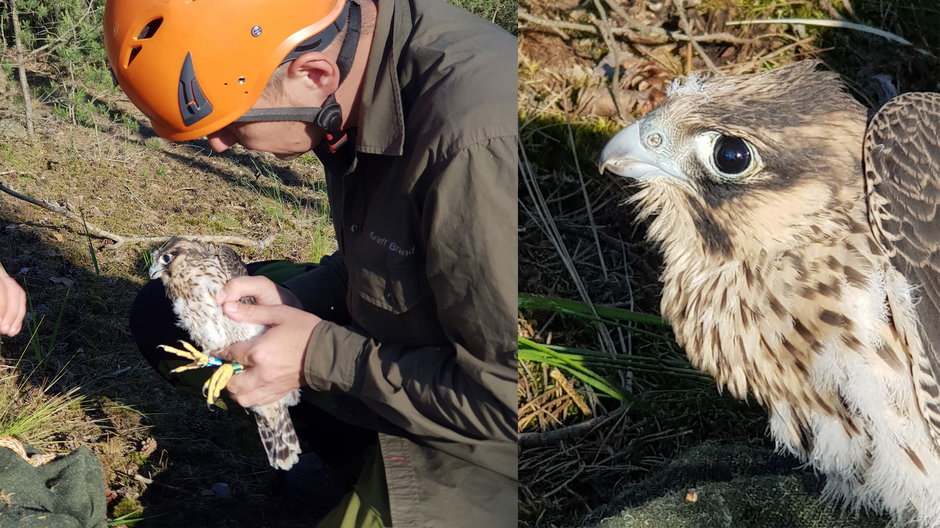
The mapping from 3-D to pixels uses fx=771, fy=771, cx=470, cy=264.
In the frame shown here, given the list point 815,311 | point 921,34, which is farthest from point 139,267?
point 921,34

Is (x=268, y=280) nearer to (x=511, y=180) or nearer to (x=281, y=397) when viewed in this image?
(x=281, y=397)

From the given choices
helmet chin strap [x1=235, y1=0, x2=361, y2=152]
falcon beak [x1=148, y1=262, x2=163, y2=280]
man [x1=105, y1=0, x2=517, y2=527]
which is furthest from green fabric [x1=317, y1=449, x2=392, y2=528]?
helmet chin strap [x1=235, y1=0, x2=361, y2=152]

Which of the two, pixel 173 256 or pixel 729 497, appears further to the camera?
pixel 173 256

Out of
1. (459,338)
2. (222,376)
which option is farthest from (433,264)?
(222,376)

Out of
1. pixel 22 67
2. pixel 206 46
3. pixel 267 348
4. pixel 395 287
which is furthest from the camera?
pixel 22 67

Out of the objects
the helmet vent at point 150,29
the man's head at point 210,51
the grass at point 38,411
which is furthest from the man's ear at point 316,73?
the grass at point 38,411

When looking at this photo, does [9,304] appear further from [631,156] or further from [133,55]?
[631,156]

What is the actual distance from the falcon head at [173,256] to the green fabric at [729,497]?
75 centimetres

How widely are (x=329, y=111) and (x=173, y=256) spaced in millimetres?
396

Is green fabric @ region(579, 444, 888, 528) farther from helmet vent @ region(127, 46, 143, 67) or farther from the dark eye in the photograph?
helmet vent @ region(127, 46, 143, 67)

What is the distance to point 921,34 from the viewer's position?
101cm

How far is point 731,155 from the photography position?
98cm

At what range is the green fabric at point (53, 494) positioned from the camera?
1190 millimetres

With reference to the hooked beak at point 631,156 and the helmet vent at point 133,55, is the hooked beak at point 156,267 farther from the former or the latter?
the hooked beak at point 631,156
